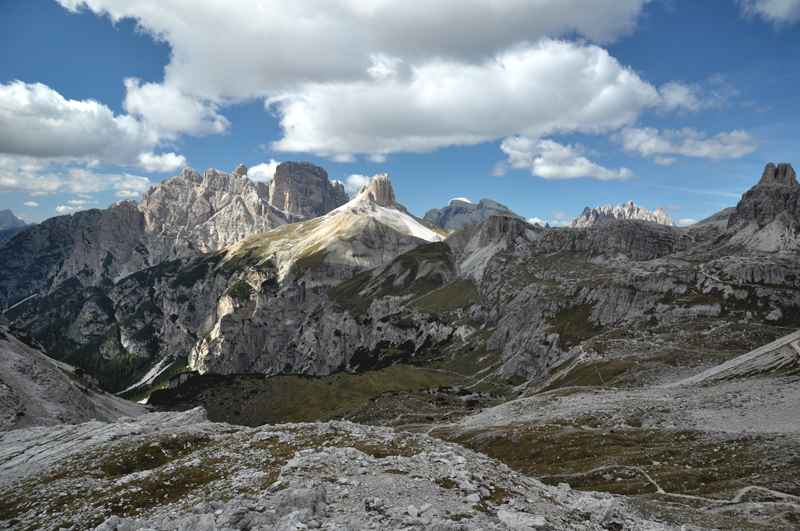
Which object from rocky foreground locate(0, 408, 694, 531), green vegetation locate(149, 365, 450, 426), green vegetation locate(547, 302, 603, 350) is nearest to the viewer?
rocky foreground locate(0, 408, 694, 531)

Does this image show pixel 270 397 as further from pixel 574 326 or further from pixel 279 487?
pixel 574 326

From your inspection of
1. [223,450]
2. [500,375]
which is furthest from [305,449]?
[500,375]

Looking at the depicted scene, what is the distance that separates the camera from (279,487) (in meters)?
29.3

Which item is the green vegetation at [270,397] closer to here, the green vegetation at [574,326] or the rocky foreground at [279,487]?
the green vegetation at [574,326]

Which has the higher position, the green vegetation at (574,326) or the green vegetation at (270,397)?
the green vegetation at (574,326)

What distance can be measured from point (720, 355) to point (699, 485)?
276 feet

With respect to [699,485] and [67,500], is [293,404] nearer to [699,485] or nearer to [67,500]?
[67,500]

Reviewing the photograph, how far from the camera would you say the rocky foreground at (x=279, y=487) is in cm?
2417

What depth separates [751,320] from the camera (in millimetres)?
140750

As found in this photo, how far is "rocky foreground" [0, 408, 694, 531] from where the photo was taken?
24.2 meters

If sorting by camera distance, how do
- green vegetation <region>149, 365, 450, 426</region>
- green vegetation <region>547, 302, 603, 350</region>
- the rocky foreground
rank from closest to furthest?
the rocky foreground → green vegetation <region>149, 365, 450, 426</region> → green vegetation <region>547, 302, 603, 350</region>

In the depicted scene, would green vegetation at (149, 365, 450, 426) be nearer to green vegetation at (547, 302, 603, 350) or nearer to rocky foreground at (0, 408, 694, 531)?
green vegetation at (547, 302, 603, 350)

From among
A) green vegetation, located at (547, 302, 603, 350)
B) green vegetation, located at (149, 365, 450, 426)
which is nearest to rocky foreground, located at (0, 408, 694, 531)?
green vegetation, located at (149, 365, 450, 426)

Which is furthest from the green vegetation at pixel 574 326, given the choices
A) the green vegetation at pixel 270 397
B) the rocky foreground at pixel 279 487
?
the rocky foreground at pixel 279 487
